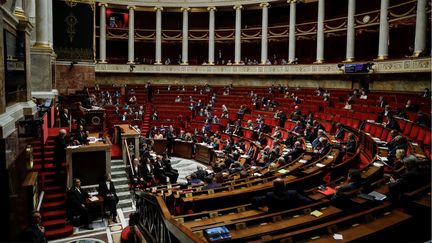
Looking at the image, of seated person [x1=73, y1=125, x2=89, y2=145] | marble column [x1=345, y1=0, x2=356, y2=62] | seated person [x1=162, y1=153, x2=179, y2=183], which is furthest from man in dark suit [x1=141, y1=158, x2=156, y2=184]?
marble column [x1=345, y1=0, x2=356, y2=62]

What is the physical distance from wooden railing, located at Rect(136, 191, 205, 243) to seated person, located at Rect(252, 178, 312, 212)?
1592mm

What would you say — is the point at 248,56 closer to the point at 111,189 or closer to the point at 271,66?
the point at 271,66

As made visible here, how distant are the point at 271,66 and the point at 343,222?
2217 centimetres

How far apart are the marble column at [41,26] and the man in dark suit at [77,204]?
586cm

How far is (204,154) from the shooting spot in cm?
1675

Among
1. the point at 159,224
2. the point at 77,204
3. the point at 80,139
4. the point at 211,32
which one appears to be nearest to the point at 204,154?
the point at 80,139

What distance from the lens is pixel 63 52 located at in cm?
1928

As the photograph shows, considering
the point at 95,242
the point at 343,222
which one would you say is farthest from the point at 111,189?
the point at 343,222

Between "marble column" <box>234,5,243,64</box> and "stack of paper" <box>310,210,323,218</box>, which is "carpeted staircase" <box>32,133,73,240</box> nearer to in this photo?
"stack of paper" <box>310,210,323,218</box>

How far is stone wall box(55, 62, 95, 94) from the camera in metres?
19.0

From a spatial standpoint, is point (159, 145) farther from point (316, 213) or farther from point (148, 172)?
point (316, 213)

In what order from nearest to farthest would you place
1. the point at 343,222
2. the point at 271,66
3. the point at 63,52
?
the point at 343,222, the point at 63,52, the point at 271,66

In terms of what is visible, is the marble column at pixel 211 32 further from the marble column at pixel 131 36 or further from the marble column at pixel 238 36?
the marble column at pixel 131 36

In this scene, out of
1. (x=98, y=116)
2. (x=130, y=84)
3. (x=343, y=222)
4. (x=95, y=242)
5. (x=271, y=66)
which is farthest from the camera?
(x=130, y=84)
